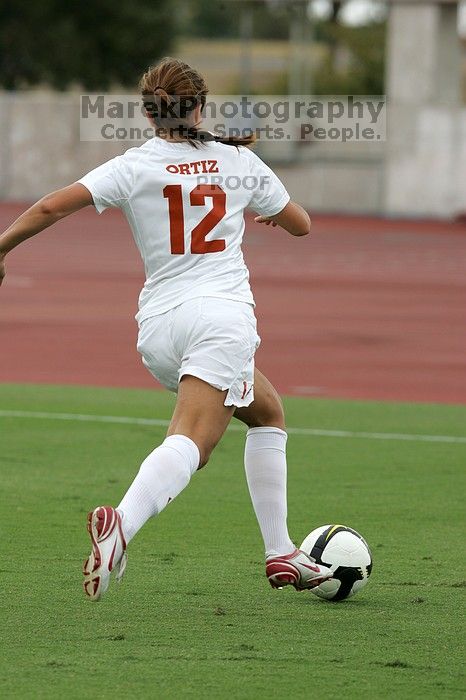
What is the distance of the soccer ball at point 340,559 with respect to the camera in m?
6.07

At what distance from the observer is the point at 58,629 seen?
5.41m

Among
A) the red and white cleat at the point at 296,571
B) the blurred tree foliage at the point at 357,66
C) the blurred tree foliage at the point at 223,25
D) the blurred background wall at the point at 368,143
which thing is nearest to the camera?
the red and white cleat at the point at 296,571

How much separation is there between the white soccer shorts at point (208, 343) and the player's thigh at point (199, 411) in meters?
0.03

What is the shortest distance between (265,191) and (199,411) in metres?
0.88

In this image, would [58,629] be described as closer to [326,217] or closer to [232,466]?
[232,466]

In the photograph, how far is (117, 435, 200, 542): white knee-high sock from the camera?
5270 millimetres

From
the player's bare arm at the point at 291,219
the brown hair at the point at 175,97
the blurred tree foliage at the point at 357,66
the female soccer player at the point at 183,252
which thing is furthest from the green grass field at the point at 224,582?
the blurred tree foliage at the point at 357,66

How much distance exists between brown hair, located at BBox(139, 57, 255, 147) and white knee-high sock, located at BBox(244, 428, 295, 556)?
123cm

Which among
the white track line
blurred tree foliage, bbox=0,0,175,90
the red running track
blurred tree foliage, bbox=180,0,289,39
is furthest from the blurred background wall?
blurred tree foliage, bbox=180,0,289,39

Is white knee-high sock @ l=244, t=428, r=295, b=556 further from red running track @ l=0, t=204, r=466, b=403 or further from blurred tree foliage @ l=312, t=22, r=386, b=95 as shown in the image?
blurred tree foliage @ l=312, t=22, r=386, b=95

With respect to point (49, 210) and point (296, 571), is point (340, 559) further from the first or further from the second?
point (49, 210)

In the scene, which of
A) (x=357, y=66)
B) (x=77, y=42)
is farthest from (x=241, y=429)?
(x=357, y=66)

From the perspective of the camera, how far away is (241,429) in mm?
11055

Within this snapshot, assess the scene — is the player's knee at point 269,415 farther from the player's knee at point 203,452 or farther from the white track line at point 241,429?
the white track line at point 241,429
